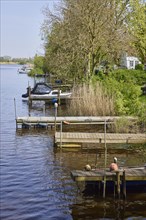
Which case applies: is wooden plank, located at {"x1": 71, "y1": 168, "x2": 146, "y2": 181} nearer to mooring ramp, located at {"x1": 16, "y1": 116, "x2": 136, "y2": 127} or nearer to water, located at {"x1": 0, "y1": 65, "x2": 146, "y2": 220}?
water, located at {"x1": 0, "y1": 65, "x2": 146, "y2": 220}

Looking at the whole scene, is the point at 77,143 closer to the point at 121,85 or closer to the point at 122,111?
the point at 122,111

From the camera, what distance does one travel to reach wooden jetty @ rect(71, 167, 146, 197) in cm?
1809

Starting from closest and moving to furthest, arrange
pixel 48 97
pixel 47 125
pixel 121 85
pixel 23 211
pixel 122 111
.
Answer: pixel 23 211, pixel 122 111, pixel 47 125, pixel 121 85, pixel 48 97

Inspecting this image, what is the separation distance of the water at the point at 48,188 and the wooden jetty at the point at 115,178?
56 cm

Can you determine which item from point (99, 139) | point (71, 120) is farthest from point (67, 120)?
point (99, 139)

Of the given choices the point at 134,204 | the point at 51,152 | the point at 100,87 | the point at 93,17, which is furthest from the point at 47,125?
the point at 134,204

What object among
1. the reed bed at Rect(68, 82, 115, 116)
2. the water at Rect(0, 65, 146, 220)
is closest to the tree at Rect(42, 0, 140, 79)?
the reed bed at Rect(68, 82, 115, 116)

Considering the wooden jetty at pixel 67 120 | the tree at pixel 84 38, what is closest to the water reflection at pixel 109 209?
the wooden jetty at pixel 67 120

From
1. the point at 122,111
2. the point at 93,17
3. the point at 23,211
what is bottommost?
the point at 23,211

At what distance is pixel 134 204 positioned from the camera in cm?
1802

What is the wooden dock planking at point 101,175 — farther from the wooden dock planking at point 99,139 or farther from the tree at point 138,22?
the tree at point 138,22

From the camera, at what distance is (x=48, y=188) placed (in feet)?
66.2

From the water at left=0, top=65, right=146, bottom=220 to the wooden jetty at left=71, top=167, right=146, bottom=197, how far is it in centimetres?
56

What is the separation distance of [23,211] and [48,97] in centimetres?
3933
